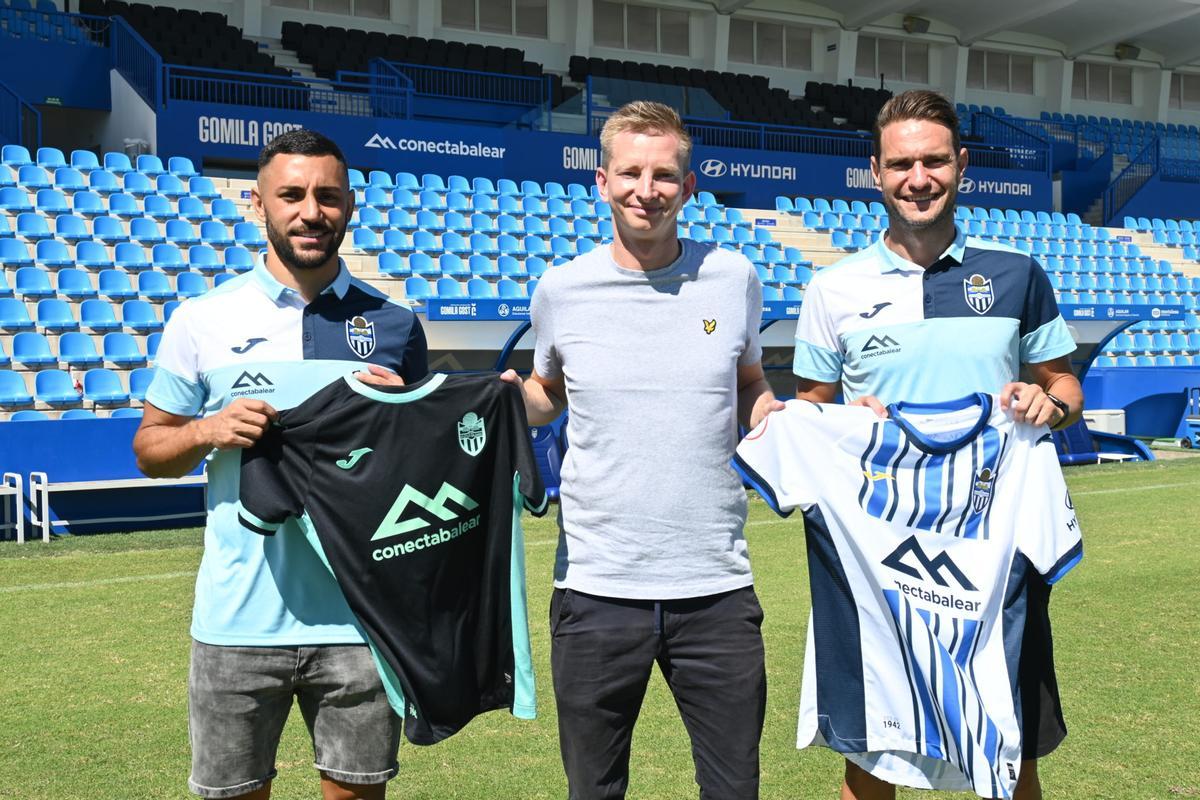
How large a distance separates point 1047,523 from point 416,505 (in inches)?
59.9

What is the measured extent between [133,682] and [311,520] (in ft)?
10.1

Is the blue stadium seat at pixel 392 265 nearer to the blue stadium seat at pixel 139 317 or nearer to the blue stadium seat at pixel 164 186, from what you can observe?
the blue stadium seat at pixel 164 186

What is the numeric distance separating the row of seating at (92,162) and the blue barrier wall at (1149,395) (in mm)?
12975

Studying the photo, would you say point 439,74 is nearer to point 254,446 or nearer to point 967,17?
point 967,17

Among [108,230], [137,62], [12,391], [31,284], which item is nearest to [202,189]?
[108,230]

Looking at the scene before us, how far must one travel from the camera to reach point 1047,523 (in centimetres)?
293

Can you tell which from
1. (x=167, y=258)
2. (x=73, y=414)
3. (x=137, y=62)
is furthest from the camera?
(x=137, y=62)

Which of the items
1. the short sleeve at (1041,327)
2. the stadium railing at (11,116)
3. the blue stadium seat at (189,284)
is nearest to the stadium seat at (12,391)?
the blue stadium seat at (189,284)

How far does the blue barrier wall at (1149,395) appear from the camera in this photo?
17.2m

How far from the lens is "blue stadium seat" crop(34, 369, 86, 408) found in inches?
456

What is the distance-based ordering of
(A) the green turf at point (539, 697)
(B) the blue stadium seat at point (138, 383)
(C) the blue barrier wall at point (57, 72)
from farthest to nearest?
(C) the blue barrier wall at point (57, 72) → (B) the blue stadium seat at point (138, 383) → (A) the green turf at point (539, 697)

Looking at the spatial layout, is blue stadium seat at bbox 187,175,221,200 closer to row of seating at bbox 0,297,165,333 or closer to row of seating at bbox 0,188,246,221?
row of seating at bbox 0,188,246,221

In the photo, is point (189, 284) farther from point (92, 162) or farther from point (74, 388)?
point (92, 162)

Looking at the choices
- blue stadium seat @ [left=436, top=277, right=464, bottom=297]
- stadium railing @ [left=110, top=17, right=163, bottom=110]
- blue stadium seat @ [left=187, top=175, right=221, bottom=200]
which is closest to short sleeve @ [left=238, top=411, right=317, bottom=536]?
blue stadium seat @ [left=436, top=277, right=464, bottom=297]
